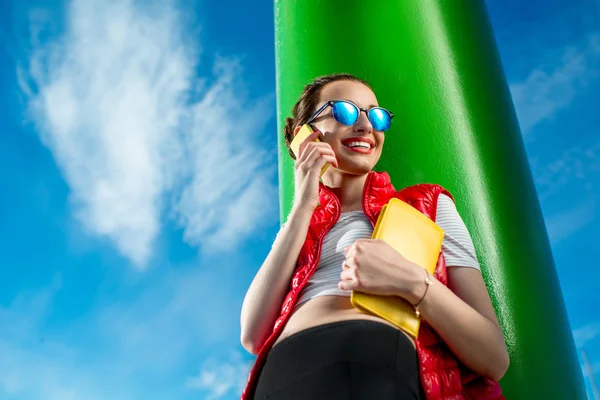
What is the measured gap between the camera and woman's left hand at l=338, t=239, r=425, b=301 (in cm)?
119

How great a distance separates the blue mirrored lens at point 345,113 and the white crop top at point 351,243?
0.27 meters

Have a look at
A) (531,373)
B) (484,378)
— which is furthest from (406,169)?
(484,378)

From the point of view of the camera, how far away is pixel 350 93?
5.72 ft

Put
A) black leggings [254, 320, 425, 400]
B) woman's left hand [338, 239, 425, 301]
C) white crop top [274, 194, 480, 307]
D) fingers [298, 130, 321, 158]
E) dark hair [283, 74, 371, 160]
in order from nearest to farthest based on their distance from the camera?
black leggings [254, 320, 425, 400] → woman's left hand [338, 239, 425, 301] → white crop top [274, 194, 480, 307] → fingers [298, 130, 321, 158] → dark hair [283, 74, 371, 160]

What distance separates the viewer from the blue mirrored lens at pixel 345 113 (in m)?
1.63

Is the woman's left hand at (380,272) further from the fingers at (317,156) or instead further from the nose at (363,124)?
the nose at (363,124)

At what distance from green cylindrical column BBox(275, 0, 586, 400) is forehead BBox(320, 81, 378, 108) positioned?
1.47 feet

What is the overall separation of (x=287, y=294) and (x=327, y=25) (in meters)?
1.54

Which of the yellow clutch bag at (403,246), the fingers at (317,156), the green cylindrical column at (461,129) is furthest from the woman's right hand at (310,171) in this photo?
the green cylindrical column at (461,129)

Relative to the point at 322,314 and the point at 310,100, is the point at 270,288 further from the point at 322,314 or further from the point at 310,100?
the point at 310,100

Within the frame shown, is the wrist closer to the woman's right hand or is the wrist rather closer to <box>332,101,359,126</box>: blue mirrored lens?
the woman's right hand

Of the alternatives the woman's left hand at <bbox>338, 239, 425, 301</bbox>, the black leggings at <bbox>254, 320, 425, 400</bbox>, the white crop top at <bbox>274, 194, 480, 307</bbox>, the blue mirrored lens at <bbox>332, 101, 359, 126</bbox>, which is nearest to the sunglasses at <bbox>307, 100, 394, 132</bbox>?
the blue mirrored lens at <bbox>332, 101, 359, 126</bbox>

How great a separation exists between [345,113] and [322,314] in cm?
63

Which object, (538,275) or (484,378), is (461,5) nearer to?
(538,275)
